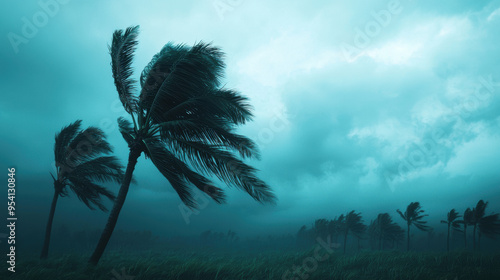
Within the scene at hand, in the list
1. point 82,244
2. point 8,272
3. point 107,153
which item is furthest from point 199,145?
point 82,244

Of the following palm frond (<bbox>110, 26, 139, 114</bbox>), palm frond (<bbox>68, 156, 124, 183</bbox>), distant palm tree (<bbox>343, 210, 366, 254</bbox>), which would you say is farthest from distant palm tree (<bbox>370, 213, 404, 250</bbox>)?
palm frond (<bbox>110, 26, 139, 114</bbox>)

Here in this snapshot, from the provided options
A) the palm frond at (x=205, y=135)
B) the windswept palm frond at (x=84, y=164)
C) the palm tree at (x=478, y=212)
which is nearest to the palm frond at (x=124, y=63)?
the palm frond at (x=205, y=135)

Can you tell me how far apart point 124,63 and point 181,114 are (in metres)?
2.30

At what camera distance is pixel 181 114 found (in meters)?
6.86

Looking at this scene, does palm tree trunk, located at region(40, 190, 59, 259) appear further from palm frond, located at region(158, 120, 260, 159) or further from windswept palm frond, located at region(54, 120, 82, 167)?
palm frond, located at region(158, 120, 260, 159)

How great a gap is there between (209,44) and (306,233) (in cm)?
8235

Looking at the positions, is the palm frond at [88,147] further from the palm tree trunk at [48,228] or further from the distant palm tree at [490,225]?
the distant palm tree at [490,225]

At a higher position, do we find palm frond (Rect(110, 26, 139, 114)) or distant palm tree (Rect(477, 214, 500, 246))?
palm frond (Rect(110, 26, 139, 114))

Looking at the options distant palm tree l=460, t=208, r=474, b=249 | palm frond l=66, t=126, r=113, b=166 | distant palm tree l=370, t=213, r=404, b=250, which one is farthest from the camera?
distant palm tree l=370, t=213, r=404, b=250

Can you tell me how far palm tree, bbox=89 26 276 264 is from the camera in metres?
5.97

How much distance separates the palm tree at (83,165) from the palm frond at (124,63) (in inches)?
204

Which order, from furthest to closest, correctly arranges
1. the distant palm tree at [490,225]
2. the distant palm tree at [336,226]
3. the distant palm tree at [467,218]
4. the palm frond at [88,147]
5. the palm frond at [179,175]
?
the distant palm tree at [336,226] < the distant palm tree at [467,218] < the distant palm tree at [490,225] < the palm frond at [88,147] < the palm frond at [179,175]

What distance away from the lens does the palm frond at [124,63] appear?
270 inches

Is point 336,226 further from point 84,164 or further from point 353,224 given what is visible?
point 84,164
